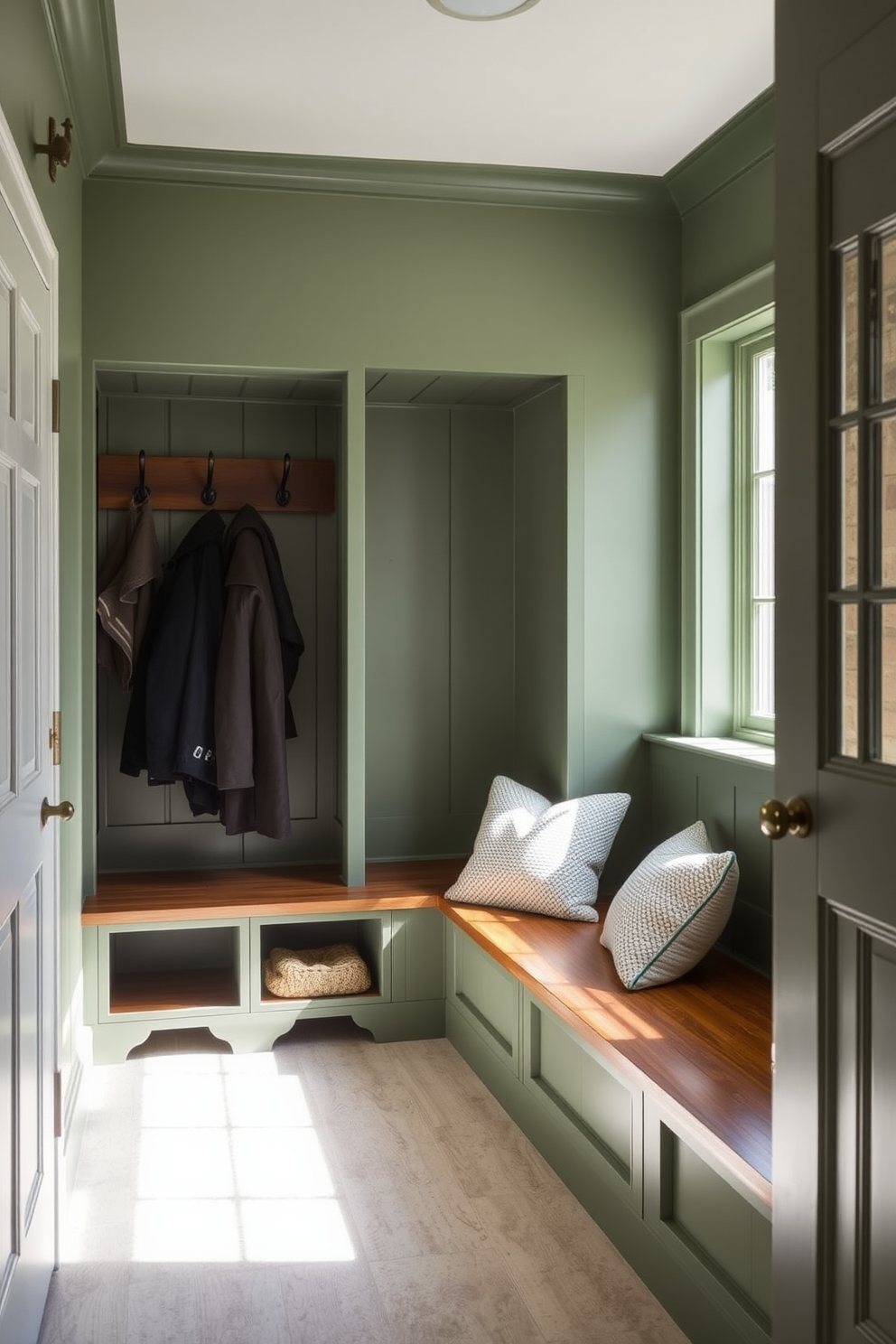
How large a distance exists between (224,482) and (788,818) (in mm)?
2818

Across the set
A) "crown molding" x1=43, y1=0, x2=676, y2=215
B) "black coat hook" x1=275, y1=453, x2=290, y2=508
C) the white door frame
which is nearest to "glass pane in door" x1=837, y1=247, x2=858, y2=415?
the white door frame

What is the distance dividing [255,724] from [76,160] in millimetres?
1716

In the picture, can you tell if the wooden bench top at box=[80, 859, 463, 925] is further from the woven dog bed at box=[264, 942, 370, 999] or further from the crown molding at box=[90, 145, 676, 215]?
the crown molding at box=[90, 145, 676, 215]

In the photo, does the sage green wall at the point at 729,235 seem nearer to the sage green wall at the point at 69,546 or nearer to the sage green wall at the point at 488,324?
the sage green wall at the point at 488,324

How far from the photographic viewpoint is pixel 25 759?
2.20m

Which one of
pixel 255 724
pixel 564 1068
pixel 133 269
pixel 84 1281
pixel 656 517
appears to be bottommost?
pixel 84 1281

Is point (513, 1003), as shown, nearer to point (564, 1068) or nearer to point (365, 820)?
point (564, 1068)

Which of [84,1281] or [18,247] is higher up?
[18,247]

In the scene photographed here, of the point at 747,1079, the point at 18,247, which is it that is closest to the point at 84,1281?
the point at 747,1079

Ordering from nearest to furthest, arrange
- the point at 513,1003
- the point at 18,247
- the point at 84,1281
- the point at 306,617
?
the point at 18,247, the point at 84,1281, the point at 513,1003, the point at 306,617

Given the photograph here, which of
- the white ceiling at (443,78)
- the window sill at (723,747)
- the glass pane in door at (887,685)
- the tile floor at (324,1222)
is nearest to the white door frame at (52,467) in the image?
the tile floor at (324,1222)

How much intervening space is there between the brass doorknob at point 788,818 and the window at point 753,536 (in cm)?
191

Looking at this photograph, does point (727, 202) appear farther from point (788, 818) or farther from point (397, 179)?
point (788, 818)

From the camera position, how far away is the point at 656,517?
13.1ft
